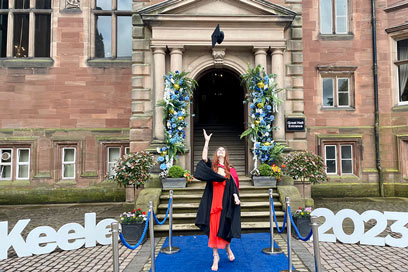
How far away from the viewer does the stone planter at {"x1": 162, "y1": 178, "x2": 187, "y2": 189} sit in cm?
836

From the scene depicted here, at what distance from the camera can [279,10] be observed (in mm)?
9375

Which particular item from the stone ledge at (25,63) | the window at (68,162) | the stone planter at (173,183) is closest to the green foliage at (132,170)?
the stone planter at (173,183)

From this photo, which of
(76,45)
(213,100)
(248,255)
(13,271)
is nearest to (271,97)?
(248,255)

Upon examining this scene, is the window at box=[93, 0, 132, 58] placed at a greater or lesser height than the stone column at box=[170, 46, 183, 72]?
greater

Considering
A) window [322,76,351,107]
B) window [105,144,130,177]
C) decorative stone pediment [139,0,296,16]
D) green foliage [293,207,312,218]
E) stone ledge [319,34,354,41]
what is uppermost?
stone ledge [319,34,354,41]

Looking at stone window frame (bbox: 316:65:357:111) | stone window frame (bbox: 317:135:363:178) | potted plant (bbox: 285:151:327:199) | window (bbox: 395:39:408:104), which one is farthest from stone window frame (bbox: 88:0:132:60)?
window (bbox: 395:39:408:104)

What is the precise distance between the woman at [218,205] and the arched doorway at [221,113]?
17.1 feet

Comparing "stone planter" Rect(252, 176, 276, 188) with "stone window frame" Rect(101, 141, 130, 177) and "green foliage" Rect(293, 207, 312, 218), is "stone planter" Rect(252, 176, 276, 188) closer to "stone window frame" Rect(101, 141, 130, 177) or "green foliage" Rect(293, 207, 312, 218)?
"green foliage" Rect(293, 207, 312, 218)

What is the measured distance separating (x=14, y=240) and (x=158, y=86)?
5.60 metres

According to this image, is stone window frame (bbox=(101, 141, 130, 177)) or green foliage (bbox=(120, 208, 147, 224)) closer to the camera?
green foliage (bbox=(120, 208, 147, 224))

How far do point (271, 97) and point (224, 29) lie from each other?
8.95 feet

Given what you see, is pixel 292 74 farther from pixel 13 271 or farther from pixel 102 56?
pixel 13 271

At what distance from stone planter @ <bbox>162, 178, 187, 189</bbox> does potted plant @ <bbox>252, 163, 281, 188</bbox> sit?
2085 millimetres

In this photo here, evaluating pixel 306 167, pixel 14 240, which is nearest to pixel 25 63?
pixel 14 240
